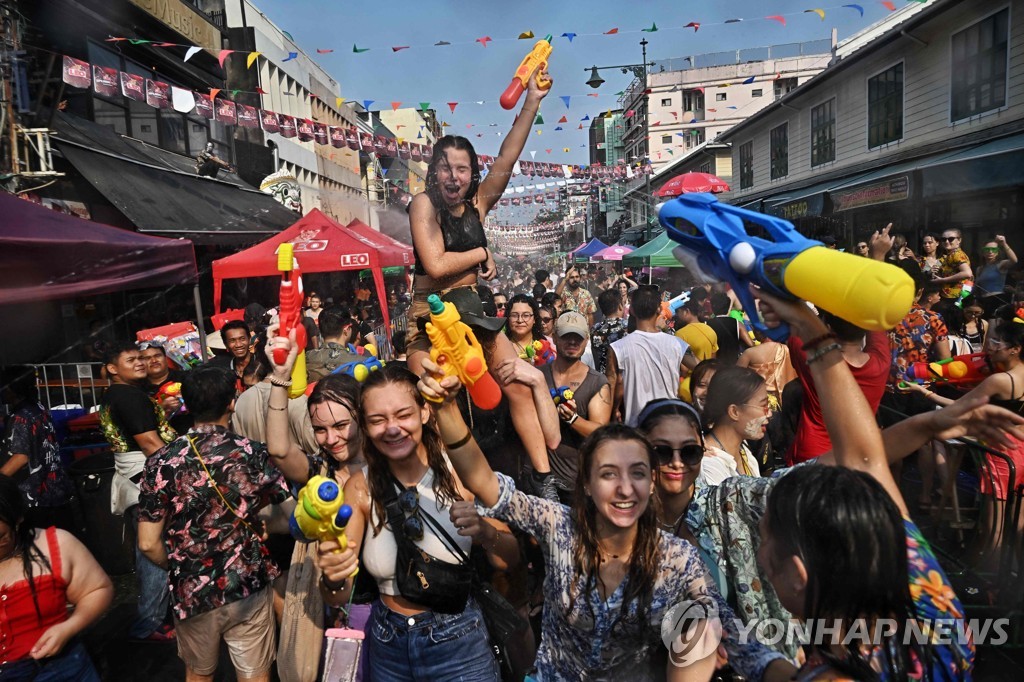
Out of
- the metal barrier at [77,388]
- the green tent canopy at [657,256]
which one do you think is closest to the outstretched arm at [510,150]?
the metal barrier at [77,388]

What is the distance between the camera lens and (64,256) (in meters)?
4.92

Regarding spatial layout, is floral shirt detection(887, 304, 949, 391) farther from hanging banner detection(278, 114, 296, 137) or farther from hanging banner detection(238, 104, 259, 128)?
hanging banner detection(238, 104, 259, 128)

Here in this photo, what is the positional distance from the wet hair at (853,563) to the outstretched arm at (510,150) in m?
2.22

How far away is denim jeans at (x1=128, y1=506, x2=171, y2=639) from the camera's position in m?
3.68

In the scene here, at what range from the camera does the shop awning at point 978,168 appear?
9164 mm

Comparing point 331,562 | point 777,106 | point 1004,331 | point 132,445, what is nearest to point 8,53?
point 132,445

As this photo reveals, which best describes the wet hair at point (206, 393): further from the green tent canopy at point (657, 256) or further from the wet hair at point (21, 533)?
the green tent canopy at point (657, 256)

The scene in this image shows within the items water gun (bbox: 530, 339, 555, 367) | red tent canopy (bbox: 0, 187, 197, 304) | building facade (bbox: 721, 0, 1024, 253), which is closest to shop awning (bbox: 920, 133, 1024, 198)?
building facade (bbox: 721, 0, 1024, 253)

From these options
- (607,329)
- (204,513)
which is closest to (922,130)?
(607,329)

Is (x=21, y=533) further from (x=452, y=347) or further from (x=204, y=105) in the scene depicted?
(x=204, y=105)

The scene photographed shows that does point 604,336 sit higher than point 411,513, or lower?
higher

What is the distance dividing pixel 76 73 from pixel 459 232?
8.99 meters

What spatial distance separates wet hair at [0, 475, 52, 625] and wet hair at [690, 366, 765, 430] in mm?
2948

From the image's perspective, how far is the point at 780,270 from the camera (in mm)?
1650
